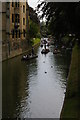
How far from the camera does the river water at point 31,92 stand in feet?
49.9

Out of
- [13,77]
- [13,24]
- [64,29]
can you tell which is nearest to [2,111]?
[64,29]

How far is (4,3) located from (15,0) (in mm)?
5957

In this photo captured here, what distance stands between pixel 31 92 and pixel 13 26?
915 inches

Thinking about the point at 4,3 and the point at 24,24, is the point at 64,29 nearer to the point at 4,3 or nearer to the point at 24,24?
the point at 4,3

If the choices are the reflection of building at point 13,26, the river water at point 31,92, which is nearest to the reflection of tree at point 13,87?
the river water at point 31,92

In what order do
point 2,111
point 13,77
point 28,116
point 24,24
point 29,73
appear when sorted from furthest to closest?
point 24,24
point 29,73
point 13,77
point 2,111
point 28,116

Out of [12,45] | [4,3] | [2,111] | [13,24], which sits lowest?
[2,111]

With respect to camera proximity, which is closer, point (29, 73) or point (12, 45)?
point (29, 73)

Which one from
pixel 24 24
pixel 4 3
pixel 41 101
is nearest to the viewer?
pixel 41 101

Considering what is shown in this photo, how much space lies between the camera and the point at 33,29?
5441 centimetres

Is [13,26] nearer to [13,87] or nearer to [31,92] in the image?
[13,87]

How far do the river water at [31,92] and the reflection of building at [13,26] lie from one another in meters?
6.48

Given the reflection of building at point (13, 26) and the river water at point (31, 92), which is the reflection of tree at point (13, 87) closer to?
the river water at point (31, 92)

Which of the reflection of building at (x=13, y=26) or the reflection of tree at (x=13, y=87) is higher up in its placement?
the reflection of building at (x=13, y=26)
